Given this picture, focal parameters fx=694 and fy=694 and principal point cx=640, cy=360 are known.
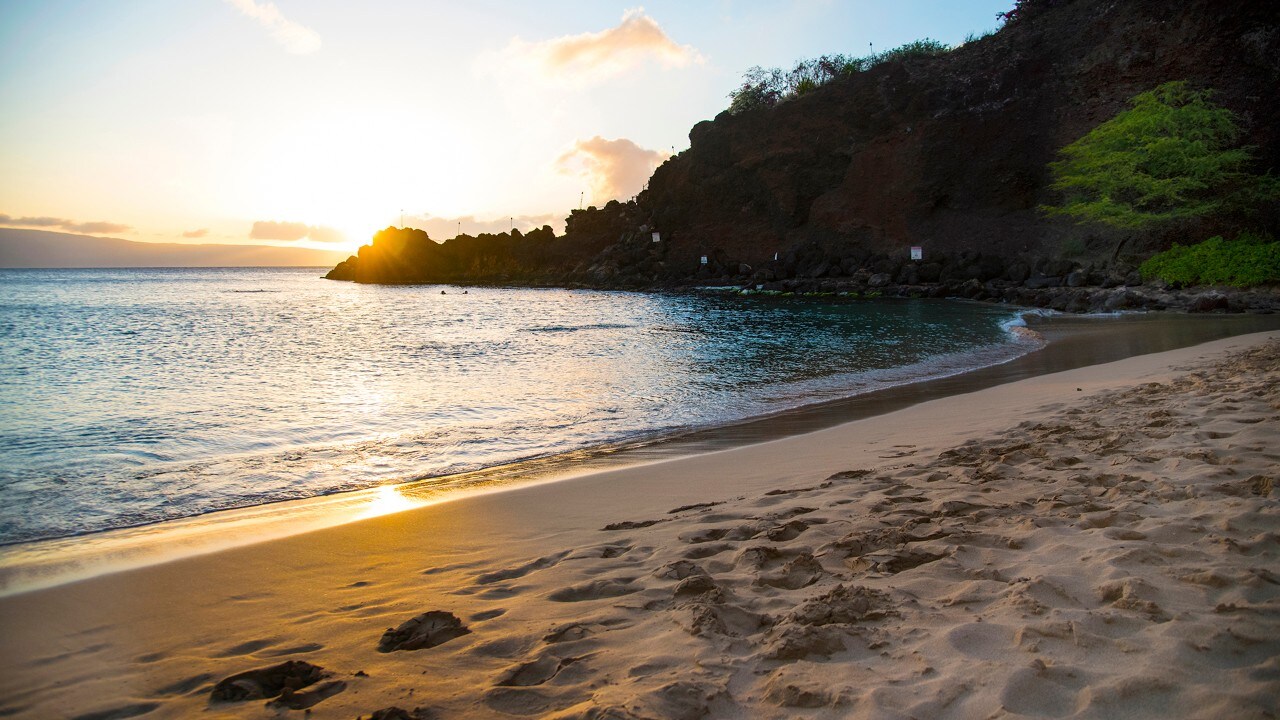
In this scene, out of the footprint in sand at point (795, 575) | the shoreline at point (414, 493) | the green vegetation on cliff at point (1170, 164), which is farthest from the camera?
the green vegetation on cliff at point (1170, 164)

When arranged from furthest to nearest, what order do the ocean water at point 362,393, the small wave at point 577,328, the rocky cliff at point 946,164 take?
1. the rocky cliff at point 946,164
2. the small wave at point 577,328
3. the ocean water at point 362,393

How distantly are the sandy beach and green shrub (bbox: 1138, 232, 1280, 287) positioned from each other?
90.0 ft

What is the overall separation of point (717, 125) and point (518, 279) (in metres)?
25.4

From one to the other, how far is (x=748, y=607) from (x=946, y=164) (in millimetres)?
52851

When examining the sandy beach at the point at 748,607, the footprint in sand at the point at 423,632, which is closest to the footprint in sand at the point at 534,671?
the sandy beach at the point at 748,607

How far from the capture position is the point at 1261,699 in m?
2.02

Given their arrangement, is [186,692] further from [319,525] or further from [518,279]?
[518,279]

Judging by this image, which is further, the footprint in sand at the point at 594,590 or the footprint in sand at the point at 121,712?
the footprint in sand at the point at 594,590

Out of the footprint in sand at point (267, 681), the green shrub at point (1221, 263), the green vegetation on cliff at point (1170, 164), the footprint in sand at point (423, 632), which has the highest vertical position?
the green vegetation on cliff at point (1170, 164)

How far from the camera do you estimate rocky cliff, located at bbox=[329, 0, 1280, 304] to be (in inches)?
1441

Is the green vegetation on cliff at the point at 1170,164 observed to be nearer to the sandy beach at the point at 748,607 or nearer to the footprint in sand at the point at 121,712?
the sandy beach at the point at 748,607

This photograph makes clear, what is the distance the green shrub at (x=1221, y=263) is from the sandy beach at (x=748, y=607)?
2742 centimetres

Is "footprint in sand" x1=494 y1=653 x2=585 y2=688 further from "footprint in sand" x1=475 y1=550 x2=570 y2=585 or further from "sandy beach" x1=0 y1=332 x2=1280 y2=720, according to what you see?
"footprint in sand" x1=475 y1=550 x2=570 y2=585

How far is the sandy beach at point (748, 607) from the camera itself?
229cm
